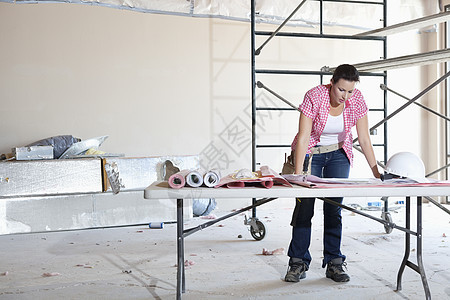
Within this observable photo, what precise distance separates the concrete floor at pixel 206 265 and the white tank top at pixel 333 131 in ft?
2.58

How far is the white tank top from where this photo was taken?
109 inches

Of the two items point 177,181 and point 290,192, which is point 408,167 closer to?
point 290,192

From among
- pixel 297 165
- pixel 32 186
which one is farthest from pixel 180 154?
pixel 297 165

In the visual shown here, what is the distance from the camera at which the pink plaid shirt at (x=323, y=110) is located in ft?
8.79

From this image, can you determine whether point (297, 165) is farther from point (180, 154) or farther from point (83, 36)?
point (83, 36)

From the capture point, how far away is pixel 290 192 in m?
2.01

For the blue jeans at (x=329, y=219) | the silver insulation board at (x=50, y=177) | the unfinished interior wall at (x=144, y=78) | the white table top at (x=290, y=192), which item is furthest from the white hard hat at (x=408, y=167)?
the unfinished interior wall at (x=144, y=78)

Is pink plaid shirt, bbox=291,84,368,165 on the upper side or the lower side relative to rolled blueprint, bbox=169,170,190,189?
upper

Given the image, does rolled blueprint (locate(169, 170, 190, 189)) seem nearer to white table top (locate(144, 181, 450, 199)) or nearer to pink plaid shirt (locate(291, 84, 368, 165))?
white table top (locate(144, 181, 450, 199))

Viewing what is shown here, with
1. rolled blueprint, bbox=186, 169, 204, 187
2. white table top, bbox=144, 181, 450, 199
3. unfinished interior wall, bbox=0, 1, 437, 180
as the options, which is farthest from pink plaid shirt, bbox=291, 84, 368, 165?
unfinished interior wall, bbox=0, 1, 437, 180

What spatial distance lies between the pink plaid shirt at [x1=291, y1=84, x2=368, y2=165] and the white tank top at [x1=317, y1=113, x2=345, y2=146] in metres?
0.02

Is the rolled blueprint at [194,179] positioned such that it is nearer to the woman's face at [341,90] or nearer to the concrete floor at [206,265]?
the concrete floor at [206,265]

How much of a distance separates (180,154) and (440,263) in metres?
2.94

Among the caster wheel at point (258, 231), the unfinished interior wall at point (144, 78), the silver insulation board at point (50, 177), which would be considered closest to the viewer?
the caster wheel at point (258, 231)
